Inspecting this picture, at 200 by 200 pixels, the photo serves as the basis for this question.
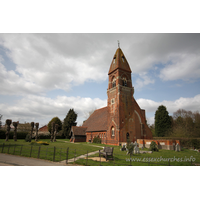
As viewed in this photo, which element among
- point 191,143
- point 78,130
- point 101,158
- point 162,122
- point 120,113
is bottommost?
point 101,158

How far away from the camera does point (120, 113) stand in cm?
2872

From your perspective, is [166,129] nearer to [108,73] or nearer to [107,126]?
[107,126]

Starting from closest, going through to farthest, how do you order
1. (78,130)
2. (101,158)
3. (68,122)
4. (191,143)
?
(101,158)
(191,143)
(78,130)
(68,122)

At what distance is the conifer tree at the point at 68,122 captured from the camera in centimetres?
4998

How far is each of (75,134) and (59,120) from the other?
24.7m

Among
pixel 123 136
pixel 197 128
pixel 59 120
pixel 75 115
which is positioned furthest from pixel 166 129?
pixel 59 120

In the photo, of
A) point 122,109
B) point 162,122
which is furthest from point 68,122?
point 162,122

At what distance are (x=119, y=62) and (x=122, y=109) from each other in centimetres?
1233

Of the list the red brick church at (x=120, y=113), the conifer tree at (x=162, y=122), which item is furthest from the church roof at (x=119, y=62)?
the conifer tree at (x=162, y=122)

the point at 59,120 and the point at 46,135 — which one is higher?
the point at 59,120

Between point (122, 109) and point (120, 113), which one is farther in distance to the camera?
point (122, 109)

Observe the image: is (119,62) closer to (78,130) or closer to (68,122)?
(78,130)

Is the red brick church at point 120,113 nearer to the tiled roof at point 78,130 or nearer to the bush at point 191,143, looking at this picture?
the tiled roof at point 78,130

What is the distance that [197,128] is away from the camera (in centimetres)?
3456
